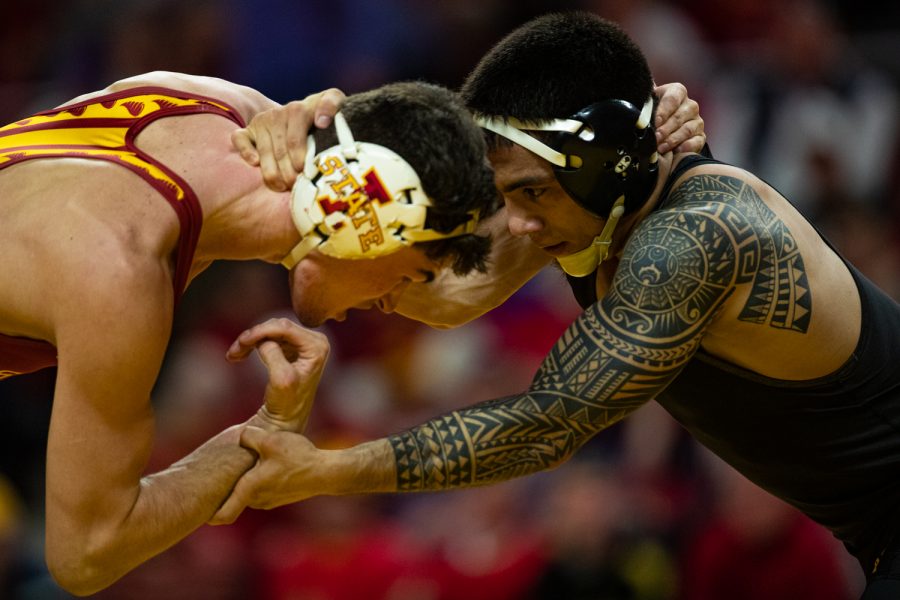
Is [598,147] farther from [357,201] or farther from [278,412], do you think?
[278,412]

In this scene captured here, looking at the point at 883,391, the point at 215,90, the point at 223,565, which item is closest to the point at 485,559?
the point at 223,565

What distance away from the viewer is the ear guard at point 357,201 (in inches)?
127

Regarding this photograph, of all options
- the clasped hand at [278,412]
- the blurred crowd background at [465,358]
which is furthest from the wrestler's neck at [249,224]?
the blurred crowd background at [465,358]

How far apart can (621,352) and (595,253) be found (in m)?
0.57

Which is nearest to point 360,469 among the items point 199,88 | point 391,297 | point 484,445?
point 484,445

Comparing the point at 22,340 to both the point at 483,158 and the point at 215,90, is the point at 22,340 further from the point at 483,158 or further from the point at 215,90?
the point at 483,158

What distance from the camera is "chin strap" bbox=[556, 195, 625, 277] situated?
367 cm

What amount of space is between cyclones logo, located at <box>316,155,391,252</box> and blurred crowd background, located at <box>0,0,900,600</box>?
281cm

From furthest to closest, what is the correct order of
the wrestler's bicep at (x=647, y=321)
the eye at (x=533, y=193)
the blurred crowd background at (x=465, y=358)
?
the blurred crowd background at (x=465, y=358), the eye at (x=533, y=193), the wrestler's bicep at (x=647, y=321)

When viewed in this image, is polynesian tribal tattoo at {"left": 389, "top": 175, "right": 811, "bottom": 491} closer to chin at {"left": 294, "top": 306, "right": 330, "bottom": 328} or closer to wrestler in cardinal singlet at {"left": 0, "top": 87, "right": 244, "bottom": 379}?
chin at {"left": 294, "top": 306, "right": 330, "bottom": 328}

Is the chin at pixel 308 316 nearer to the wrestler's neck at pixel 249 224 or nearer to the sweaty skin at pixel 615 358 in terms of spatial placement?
the wrestler's neck at pixel 249 224

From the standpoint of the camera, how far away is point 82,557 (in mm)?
3141

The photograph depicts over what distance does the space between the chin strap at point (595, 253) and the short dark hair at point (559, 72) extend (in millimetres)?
296

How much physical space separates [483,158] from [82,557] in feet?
4.47
